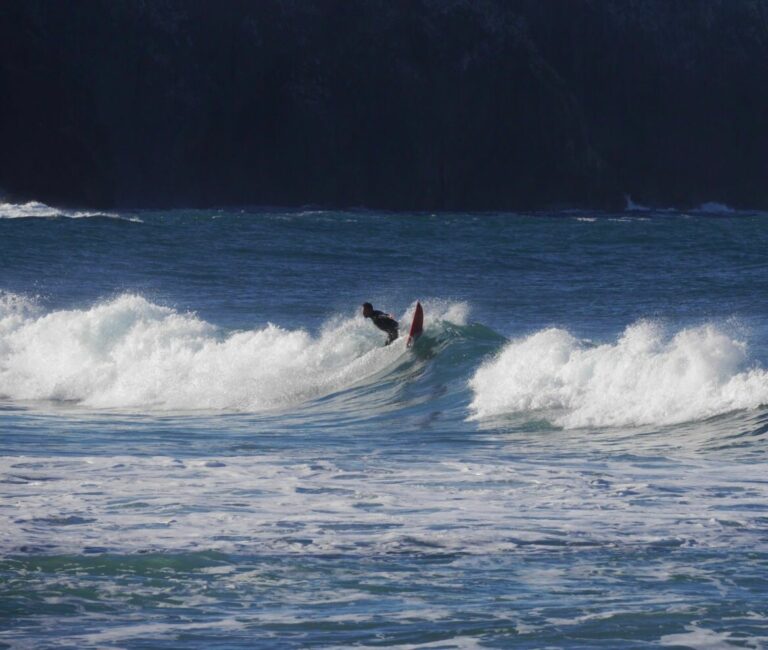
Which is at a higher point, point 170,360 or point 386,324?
point 386,324

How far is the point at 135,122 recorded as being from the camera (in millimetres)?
93375

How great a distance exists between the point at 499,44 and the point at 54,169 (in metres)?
29.6

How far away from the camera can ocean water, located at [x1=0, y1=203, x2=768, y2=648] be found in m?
7.91

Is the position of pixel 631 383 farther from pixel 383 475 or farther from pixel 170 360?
pixel 170 360

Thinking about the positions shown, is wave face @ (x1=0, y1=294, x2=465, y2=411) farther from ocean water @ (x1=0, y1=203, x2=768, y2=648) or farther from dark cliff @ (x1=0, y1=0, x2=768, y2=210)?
dark cliff @ (x1=0, y1=0, x2=768, y2=210)

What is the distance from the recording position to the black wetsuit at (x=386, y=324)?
2042 centimetres

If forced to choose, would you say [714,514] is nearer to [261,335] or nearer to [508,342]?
[508,342]

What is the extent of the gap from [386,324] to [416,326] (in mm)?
807

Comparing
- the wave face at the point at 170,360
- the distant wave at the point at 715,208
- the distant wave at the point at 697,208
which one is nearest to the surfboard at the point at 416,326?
the wave face at the point at 170,360

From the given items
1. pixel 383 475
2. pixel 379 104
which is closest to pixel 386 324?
pixel 383 475

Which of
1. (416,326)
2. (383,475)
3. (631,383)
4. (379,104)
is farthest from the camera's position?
(379,104)

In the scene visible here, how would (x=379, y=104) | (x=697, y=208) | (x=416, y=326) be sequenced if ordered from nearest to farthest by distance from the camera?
1. (x=416, y=326)
2. (x=379, y=104)
3. (x=697, y=208)

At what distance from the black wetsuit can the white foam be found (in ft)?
8.34

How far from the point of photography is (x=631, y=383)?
1647 centimetres
